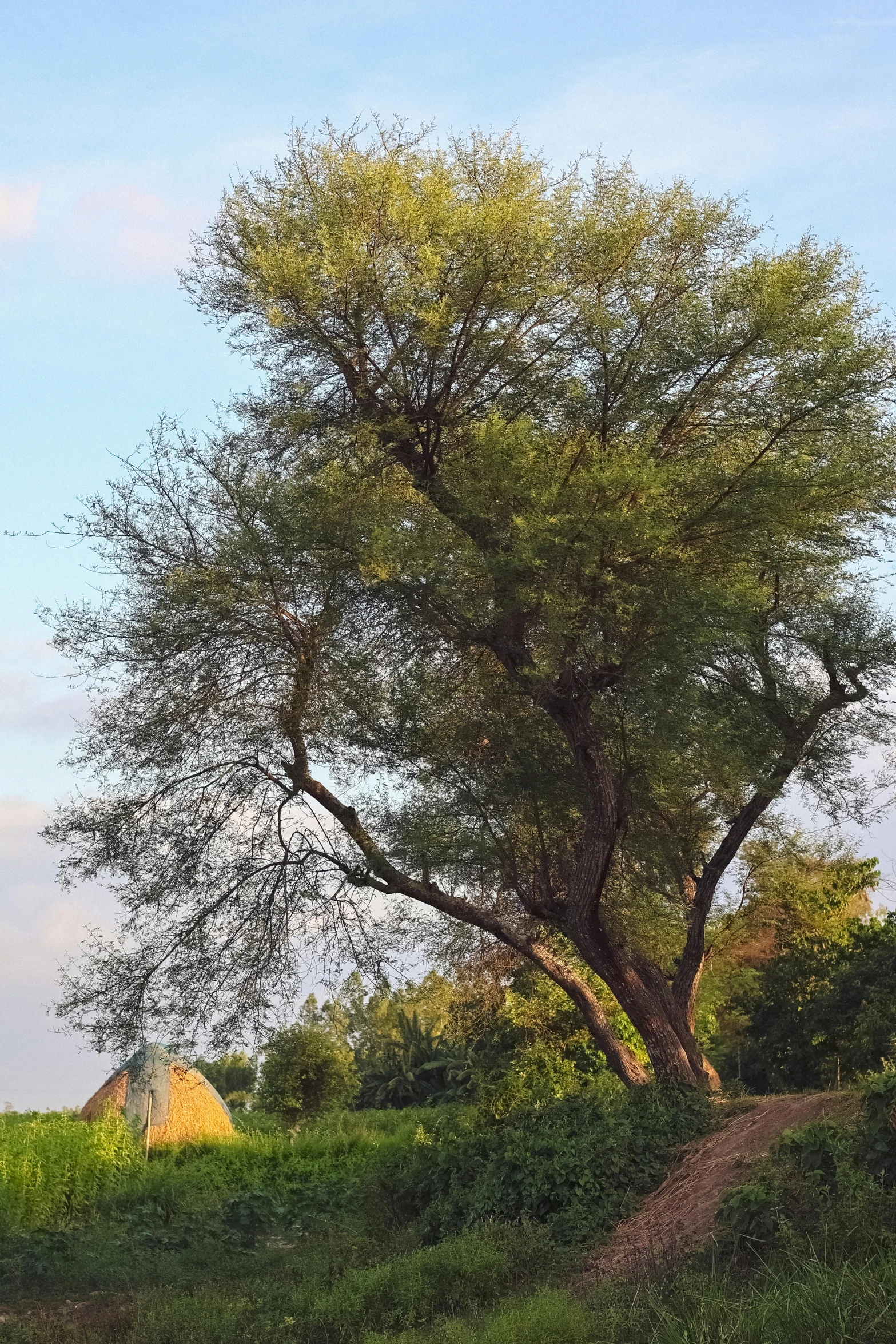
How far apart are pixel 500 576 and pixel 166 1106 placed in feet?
43.6

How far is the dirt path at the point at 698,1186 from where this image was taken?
9.02m

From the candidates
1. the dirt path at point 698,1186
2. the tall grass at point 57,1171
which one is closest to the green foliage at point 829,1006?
the dirt path at point 698,1186

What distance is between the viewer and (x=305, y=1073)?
2169cm

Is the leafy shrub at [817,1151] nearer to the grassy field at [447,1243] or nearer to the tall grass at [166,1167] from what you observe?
the grassy field at [447,1243]

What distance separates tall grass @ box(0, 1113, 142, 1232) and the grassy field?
3 centimetres

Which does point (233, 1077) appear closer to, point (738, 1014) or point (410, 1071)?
point (410, 1071)

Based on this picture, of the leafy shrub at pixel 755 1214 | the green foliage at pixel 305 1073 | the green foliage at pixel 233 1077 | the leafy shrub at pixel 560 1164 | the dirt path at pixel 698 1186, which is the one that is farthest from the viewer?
the green foliage at pixel 233 1077

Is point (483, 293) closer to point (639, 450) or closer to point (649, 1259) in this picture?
point (639, 450)

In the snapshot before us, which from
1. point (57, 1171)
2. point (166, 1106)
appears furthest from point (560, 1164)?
point (166, 1106)

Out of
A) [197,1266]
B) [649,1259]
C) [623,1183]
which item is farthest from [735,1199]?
[197,1266]

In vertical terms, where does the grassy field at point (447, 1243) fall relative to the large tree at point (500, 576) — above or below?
below

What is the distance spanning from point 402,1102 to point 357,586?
19.9 m

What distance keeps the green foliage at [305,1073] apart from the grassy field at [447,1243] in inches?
163

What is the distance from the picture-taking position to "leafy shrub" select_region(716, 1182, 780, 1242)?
826cm
